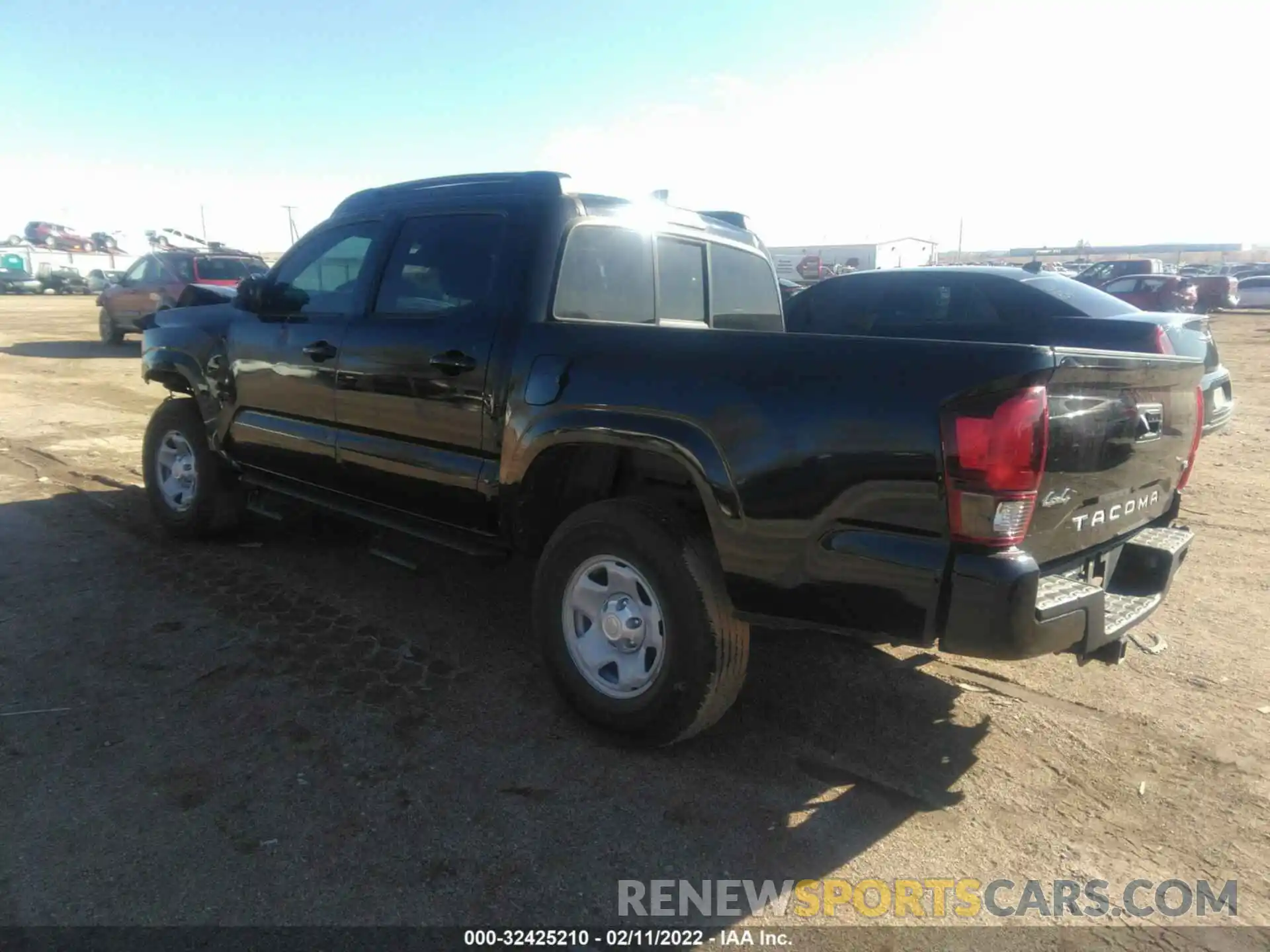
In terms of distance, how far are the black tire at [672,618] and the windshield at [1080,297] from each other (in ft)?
19.4

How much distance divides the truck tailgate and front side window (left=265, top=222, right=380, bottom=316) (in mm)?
3017

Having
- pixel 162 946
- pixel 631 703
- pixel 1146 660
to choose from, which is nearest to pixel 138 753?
pixel 162 946

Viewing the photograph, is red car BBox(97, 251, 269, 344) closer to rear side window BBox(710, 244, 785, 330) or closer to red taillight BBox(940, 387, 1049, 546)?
rear side window BBox(710, 244, 785, 330)

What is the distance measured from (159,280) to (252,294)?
491 inches

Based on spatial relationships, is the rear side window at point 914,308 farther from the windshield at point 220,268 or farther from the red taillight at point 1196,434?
the windshield at point 220,268

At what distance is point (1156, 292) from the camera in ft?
71.9

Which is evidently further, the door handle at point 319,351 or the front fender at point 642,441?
the door handle at point 319,351

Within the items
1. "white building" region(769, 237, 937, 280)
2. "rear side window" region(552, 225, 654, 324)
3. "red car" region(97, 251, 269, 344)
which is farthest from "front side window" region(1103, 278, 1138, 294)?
"rear side window" region(552, 225, 654, 324)

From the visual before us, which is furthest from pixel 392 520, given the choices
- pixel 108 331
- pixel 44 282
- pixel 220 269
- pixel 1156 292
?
pixel 44 282

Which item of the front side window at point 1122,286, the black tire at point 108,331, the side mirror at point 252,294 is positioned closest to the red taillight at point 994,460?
the side mirror at point 252,294

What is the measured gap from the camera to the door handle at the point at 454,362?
3.44 metres

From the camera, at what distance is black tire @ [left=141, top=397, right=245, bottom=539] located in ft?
16.5

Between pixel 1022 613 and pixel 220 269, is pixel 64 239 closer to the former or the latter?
pixel 220 269

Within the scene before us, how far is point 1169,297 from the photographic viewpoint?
21750 millimetres
